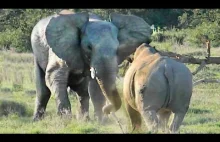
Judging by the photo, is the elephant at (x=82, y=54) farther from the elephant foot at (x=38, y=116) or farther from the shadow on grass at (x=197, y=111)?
the shadow on grass at (x=197, y=111)

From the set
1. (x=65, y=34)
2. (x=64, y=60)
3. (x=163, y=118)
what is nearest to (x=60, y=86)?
(x=64, y=60)

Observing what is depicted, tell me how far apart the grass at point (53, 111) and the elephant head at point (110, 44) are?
0.40 metres

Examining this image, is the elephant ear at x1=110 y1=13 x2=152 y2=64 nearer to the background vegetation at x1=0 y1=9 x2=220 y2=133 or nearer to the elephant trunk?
the background vegetation at x1=0 y1=9 x2=220 y2=133

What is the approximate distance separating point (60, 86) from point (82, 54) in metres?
0.49

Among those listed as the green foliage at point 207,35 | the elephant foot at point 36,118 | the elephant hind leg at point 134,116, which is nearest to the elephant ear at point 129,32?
the elephant foot at point 36,118

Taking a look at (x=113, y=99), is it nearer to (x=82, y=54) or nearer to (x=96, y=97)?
(x=82, y=54)

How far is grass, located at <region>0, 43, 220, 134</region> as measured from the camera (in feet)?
26.6

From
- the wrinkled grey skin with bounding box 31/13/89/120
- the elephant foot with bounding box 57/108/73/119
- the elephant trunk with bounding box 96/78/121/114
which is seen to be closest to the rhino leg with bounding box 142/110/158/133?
the elephant trunk with bounding box 96/78/121/114

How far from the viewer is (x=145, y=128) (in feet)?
24.6

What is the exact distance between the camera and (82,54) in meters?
9.45

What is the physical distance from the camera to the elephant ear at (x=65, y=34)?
955 cm
